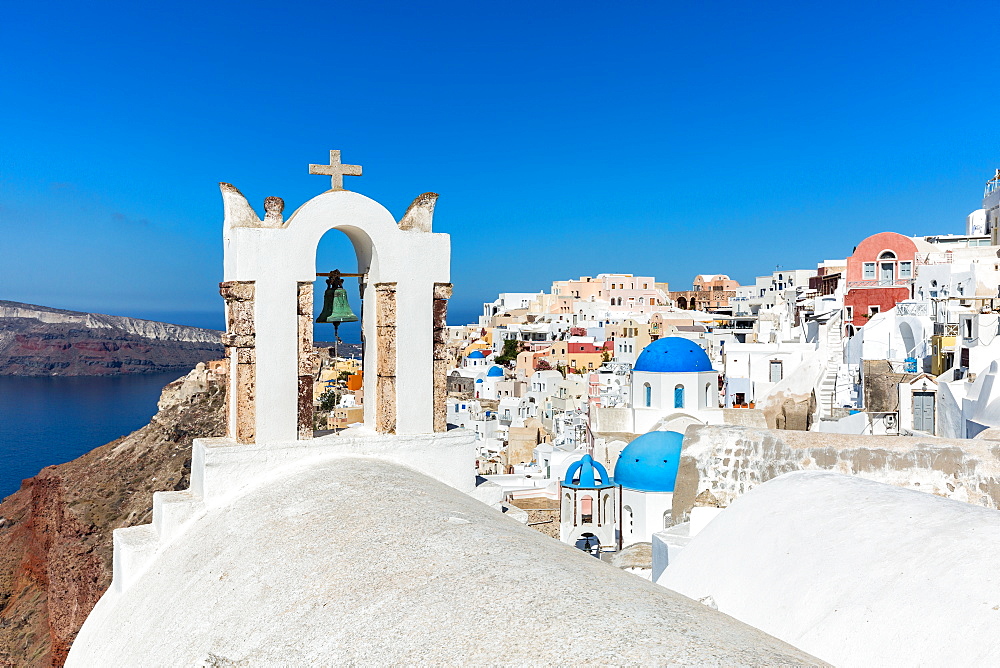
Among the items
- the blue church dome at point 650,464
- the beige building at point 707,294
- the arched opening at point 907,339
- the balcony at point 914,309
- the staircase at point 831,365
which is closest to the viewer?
the blue church dome at point 650,464

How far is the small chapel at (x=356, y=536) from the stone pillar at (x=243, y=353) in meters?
0.01

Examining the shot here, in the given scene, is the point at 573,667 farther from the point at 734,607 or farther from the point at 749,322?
the point at 749,322

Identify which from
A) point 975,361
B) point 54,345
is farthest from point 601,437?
point 54,345

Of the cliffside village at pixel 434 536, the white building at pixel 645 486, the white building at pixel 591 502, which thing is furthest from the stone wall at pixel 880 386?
the cliffside village at pixel 434 536

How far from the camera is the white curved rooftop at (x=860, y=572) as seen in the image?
103 inches

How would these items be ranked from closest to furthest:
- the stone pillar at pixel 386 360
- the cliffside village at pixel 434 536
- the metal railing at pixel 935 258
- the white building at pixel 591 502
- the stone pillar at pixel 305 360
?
the cliffside village at pixel 434 536 < the stone pillar at pixel 305 360 < the stone pillar at pixel 386 360 < the white building at pixel 591 502 < the metal railing at pixel 935 258

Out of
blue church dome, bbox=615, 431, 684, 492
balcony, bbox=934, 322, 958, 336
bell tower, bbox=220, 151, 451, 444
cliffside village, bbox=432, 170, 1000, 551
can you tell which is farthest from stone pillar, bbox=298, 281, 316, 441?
balcony, bbox=934, 322, 958, 336

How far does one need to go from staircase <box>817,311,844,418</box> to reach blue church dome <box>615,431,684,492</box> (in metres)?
5.48

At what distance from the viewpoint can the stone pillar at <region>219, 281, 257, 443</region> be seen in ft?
13.5

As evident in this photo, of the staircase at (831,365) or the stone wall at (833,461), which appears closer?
the stone wall at (833,461)

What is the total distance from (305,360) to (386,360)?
442mm

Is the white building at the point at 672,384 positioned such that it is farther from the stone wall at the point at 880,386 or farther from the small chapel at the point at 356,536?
the small chapel at the point at 356,536

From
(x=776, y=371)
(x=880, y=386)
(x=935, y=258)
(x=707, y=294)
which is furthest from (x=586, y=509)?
(x=707, y=294)

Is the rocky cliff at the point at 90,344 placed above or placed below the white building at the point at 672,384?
above
